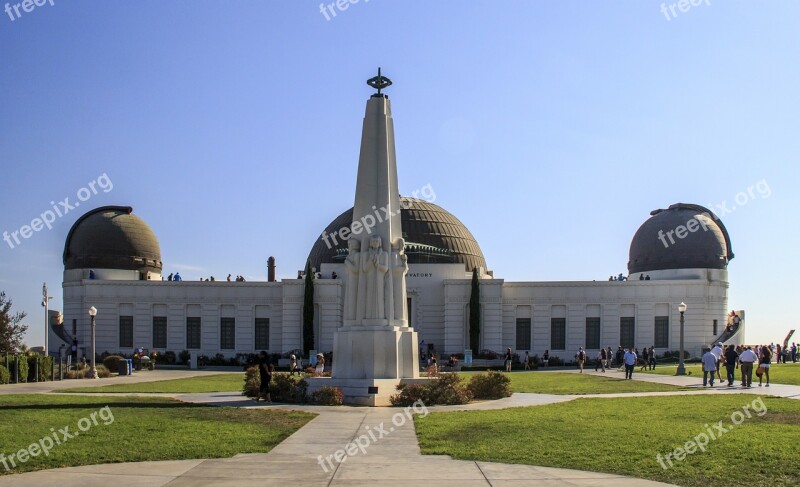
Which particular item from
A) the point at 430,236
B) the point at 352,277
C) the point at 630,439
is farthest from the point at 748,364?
the point at 430,236

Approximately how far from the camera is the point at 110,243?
66500 millimetres

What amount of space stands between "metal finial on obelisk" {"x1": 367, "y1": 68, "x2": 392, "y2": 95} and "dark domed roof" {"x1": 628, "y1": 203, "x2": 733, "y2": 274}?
42.5 metres

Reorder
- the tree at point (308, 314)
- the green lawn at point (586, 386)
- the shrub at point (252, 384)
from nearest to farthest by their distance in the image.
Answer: the shrub at point (252, 384)
the green lawn at point (586, 386)
the tree at point (308, 314)

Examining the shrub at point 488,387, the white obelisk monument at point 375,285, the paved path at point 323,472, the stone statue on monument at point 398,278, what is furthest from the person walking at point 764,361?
the paved path at point 323,472

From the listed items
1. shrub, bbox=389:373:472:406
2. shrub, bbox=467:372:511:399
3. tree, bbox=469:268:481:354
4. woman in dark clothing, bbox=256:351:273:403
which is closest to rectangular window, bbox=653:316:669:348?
tree, bbox=469:268:481:354

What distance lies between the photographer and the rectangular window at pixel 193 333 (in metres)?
61.9

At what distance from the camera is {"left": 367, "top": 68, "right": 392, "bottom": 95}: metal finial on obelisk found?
28.0 meters

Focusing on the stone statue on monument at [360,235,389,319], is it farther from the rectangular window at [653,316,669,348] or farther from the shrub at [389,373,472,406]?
the rectangular window at [653,316,669,348]

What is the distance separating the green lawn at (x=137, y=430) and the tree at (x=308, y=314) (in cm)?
3544

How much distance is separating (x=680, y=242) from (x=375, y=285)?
145 feet

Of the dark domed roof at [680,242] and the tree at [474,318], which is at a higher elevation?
the dark domed roof at [680,242]

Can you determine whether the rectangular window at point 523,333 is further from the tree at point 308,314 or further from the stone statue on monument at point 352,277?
the stone statue on monument at point 352,277

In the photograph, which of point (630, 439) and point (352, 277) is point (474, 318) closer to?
point (352, 277)

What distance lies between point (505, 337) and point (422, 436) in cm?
4647
